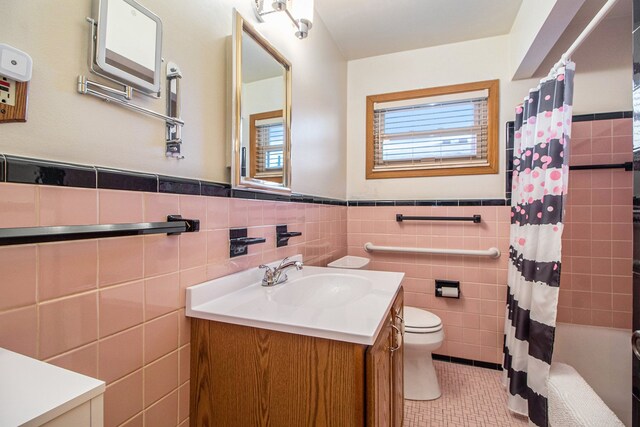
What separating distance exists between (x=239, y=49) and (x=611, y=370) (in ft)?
8.48

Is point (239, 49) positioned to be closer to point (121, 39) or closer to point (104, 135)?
point (121, 39)

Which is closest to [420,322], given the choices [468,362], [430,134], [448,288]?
[448,288]

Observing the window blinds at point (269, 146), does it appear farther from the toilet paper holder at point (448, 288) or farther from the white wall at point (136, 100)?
the toilet paper holder at point (448, 288)

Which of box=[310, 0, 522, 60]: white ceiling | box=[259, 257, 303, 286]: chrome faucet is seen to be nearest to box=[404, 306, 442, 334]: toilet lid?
box=[259, 257, 303, 286]: chrome faucet

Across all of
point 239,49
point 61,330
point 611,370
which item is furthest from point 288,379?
point 611,370

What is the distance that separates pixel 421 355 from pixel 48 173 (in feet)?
6.41

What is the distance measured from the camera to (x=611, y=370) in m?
1.75

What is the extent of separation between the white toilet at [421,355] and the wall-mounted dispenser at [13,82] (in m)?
1.86

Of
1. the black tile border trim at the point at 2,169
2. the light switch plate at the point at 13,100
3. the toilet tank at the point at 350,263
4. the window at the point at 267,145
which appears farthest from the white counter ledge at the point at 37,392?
the toilet tank at the point at 350,263

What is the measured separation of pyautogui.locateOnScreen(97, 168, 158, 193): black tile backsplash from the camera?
712 millimetres

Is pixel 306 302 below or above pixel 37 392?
below

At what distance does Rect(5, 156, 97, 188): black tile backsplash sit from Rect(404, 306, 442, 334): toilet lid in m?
1.71

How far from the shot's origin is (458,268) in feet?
7.39

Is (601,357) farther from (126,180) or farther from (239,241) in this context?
(126,180)
